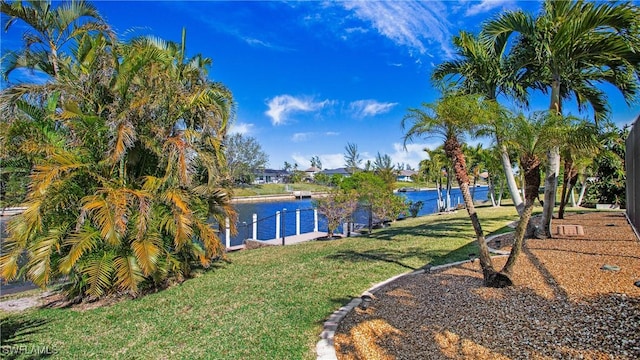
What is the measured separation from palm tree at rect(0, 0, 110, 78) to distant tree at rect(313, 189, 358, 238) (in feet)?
30.9

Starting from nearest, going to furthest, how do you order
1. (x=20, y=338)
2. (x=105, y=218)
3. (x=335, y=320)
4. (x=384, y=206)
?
1. (x=335, y=320)
2. (x=20, y=338)
3. (x=105, y=218)
4. (x=384, y=206)

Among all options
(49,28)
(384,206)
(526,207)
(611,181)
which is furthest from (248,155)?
(526,207)

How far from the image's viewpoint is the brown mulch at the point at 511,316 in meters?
3.25

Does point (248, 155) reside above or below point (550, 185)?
above

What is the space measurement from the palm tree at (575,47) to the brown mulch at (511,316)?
2.62 metres

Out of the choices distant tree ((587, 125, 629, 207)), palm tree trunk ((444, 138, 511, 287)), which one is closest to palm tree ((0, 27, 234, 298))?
palm tree trunk ((444, 138, 511, 287))

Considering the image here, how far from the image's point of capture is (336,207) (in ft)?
46.0

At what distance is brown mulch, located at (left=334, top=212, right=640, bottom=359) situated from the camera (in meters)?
3.25

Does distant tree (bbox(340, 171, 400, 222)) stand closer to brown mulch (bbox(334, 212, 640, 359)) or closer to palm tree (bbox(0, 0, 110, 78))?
brown mulch (bbox(334, 212, 640, 359))

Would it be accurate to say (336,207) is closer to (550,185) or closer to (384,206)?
(384,206)

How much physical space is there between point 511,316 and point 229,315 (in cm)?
346

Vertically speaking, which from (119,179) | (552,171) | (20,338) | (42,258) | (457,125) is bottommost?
(20,338)

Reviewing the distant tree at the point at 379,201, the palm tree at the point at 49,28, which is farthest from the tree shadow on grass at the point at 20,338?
the distant tree at the point at 379,201

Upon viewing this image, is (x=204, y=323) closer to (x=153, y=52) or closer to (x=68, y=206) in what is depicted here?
(x=68, y=206)
